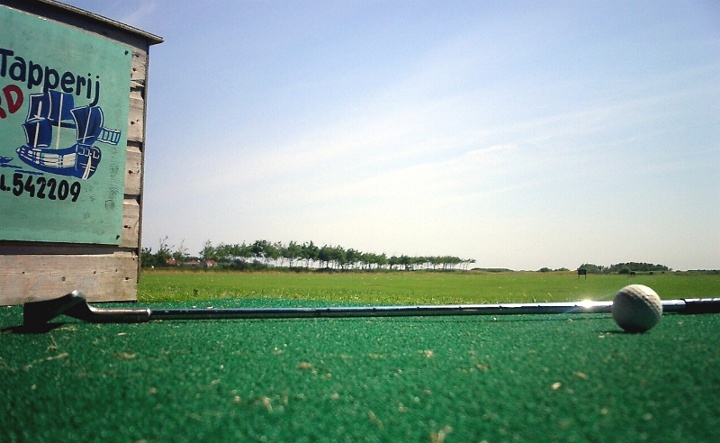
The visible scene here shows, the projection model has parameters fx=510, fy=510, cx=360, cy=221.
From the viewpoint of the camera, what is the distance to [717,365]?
2631 millimetres

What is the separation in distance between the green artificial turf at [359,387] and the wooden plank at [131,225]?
3472mm

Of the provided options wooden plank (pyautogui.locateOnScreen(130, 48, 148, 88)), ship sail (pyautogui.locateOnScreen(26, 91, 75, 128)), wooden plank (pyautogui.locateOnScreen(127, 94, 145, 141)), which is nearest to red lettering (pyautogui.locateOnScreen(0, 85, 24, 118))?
ship sail (pyautogui.locateOnScreen(26, 91, 75, 128))

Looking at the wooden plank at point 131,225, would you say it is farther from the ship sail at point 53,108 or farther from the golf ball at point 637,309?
the golf ball at point 637,309

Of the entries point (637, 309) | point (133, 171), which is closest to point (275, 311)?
point (637, 309)

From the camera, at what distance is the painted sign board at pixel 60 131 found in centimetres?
608

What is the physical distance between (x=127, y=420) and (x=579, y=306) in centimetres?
438

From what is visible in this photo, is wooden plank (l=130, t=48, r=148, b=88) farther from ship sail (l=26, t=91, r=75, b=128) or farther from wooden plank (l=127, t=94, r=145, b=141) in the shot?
ship sail (l=26, t=91, r=75, b=128)

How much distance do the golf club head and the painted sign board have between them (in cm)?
252

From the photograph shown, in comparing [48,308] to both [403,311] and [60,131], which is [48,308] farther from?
[60,131]

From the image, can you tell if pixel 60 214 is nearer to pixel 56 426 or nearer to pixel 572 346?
pixel 56 426

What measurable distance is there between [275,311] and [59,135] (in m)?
3.90

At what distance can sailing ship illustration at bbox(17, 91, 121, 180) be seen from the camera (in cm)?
621

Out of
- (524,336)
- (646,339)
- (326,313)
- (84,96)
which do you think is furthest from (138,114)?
(646,339)

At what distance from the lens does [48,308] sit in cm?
402
